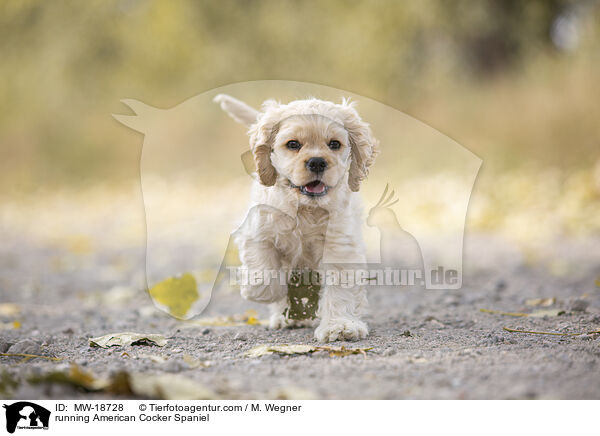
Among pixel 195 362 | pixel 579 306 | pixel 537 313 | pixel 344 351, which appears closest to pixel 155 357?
pixel 195 362

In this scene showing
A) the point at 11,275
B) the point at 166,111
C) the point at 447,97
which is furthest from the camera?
the point at 447,97

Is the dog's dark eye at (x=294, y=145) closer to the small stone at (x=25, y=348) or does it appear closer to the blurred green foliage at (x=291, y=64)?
the small stone at (x=25, y=348)

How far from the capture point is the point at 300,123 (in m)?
3.62

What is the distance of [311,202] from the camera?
3.59m

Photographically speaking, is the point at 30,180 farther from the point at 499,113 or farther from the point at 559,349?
the point at 559,349

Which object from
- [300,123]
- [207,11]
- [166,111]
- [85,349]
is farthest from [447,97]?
[85,349]

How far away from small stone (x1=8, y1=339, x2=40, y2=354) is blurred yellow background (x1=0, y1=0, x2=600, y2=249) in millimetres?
5766

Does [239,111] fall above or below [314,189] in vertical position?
above

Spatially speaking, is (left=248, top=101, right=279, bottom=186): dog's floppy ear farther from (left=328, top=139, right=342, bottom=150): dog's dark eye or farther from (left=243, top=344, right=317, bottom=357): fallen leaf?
(left=243, top=344, right=317, bottom=357): fallen leaf

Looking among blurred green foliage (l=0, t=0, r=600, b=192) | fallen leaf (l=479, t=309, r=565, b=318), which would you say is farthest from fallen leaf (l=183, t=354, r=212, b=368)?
blurred green foliage (l=0, t=0, r=600, b=192)

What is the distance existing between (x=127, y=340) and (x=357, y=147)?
1765 mm

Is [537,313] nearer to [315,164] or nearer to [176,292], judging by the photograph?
[315,164]

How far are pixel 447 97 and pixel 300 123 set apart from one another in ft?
31.2
